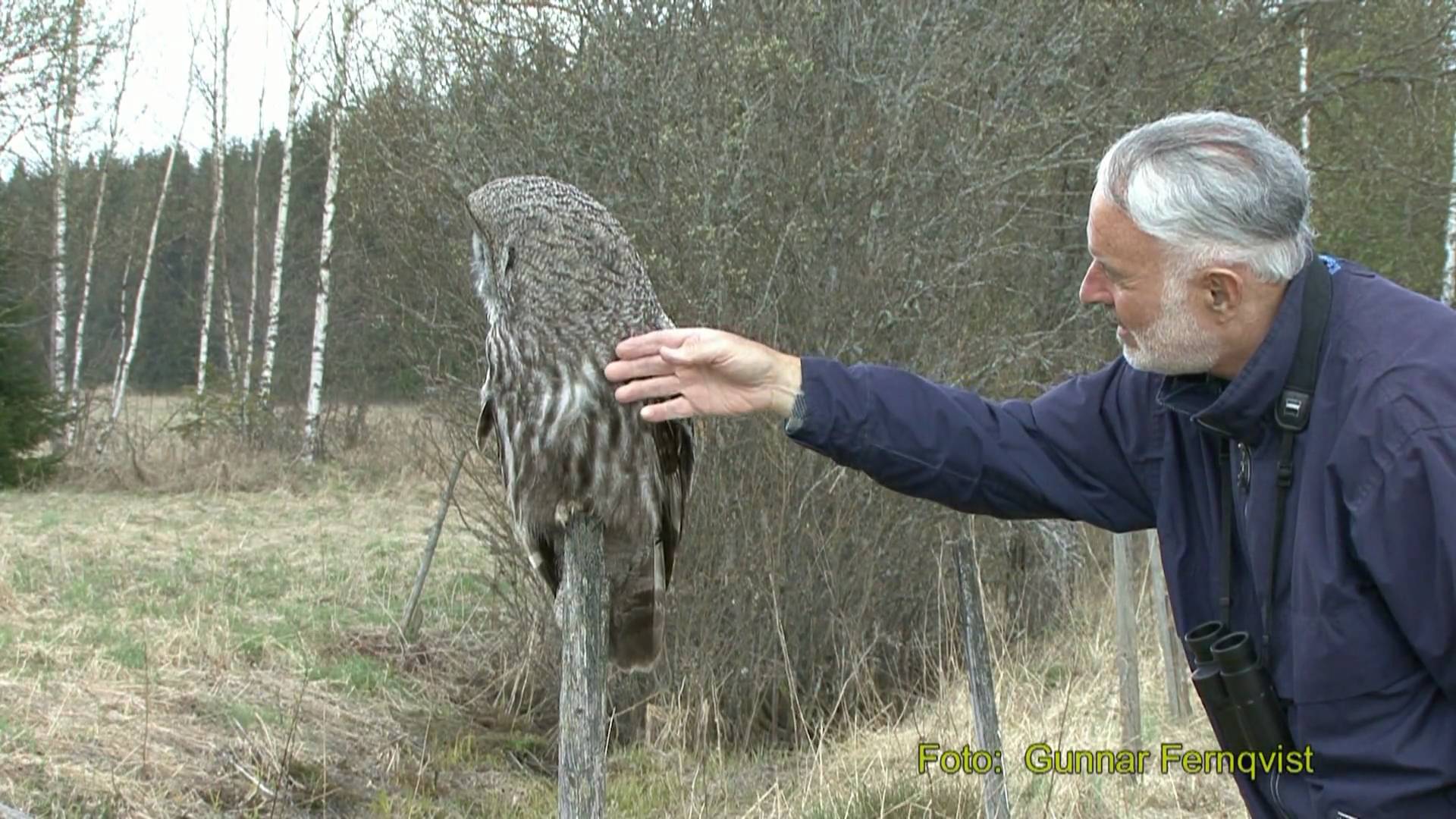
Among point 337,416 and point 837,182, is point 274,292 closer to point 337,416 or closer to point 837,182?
point 337,416

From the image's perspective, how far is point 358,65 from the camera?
235 inches

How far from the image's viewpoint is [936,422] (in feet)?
7.39

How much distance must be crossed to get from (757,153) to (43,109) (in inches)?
467

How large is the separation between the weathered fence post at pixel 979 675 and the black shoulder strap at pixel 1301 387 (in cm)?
121

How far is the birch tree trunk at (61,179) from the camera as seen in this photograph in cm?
1509

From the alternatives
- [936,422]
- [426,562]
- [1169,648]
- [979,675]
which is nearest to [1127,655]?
[1169,648]

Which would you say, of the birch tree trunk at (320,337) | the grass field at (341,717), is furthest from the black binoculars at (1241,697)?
the birch tree trunk at (320,337)

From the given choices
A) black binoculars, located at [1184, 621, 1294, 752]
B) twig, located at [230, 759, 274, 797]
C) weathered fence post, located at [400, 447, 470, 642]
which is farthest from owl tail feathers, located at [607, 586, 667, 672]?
weathered fence post, located at [400, 447, 470, 642]

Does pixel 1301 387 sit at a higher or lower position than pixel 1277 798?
higher

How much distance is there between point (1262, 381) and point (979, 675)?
1475mm

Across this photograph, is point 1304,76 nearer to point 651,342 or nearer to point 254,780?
point 254,780

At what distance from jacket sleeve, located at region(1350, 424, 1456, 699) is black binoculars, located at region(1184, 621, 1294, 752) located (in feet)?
0.75

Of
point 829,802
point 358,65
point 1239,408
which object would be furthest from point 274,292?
point 1239,408

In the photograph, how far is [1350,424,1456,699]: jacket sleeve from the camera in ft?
4.92
